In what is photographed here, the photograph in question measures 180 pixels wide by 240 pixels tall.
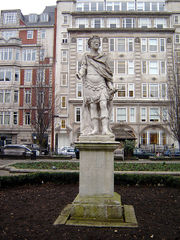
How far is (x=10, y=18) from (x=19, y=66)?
9410mm

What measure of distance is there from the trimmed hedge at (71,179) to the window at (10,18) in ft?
132

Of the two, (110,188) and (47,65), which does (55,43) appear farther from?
(110,188)

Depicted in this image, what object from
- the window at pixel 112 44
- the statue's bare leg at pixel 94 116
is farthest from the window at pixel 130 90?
the statue's bare leg at pixel 94 116

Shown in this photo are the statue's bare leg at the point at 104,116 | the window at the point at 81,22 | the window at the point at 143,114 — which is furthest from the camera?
the window at the point at 81,22

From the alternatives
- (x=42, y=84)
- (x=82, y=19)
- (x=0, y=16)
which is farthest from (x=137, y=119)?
(x=0, y=16)

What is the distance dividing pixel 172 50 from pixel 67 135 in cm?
2168

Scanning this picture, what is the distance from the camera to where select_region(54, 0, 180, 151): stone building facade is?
38469 millimetres

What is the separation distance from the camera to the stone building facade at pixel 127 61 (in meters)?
38.5

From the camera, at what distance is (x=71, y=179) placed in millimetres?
10539

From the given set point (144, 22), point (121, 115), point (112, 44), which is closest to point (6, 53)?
point (112, 44)

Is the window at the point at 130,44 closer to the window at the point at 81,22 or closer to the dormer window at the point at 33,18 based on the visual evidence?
the window at the point at 81,22

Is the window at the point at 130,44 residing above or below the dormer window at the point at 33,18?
below

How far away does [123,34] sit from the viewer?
40.0 metres

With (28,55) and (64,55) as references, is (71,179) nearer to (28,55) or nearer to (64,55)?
(64,55)
